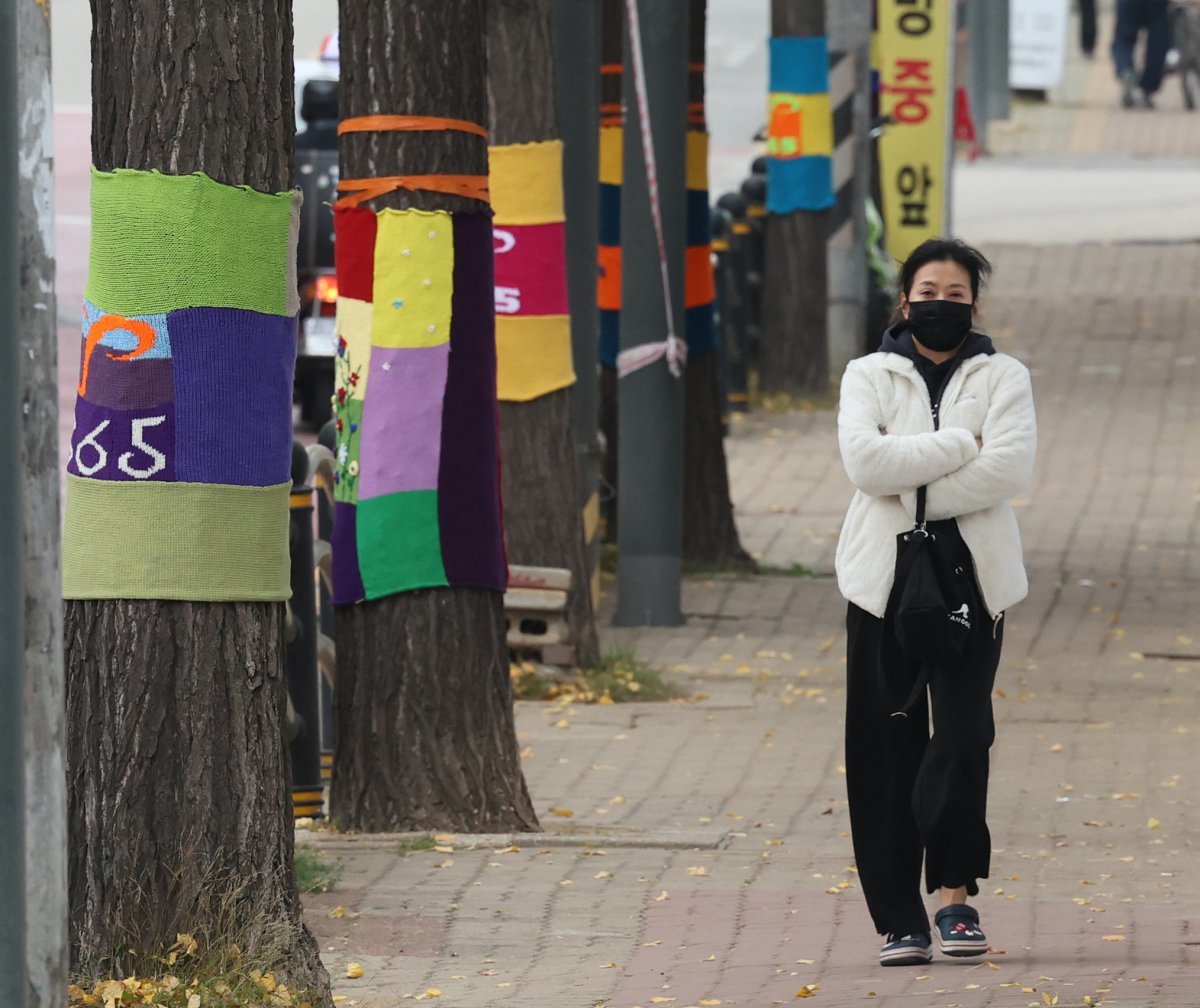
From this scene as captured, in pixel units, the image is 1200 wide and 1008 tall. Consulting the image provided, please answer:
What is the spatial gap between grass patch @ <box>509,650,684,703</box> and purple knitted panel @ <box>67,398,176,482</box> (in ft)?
17.4

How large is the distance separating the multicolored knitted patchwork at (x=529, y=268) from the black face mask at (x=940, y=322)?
4531mm

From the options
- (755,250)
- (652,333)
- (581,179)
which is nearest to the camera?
(581,179)

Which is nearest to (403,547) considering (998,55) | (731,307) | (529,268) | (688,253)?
(529,268)

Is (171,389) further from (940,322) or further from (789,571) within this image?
(789,571)

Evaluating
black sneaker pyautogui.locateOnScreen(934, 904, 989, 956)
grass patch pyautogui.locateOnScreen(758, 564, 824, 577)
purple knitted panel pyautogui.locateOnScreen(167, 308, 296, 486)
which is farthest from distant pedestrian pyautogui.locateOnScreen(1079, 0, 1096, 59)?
purple knitted panel pyautogui.locateOnScreen(167, 308, 296, 486)

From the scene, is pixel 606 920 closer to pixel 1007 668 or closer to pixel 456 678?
pixel 456 678

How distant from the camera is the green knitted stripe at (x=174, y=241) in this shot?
559 cm

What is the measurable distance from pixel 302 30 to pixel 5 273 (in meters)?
32.1

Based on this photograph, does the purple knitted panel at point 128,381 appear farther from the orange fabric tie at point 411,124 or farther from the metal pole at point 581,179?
the metal pole at point 581,179

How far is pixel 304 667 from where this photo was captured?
837cm

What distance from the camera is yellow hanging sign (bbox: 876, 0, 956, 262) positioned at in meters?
20.7

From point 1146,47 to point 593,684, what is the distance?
24387mm

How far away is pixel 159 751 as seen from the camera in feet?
18.5

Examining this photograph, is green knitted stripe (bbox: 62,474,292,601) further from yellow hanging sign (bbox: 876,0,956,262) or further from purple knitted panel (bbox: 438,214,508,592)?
yellow hanging sign (bbox: 876,0,956,262)
